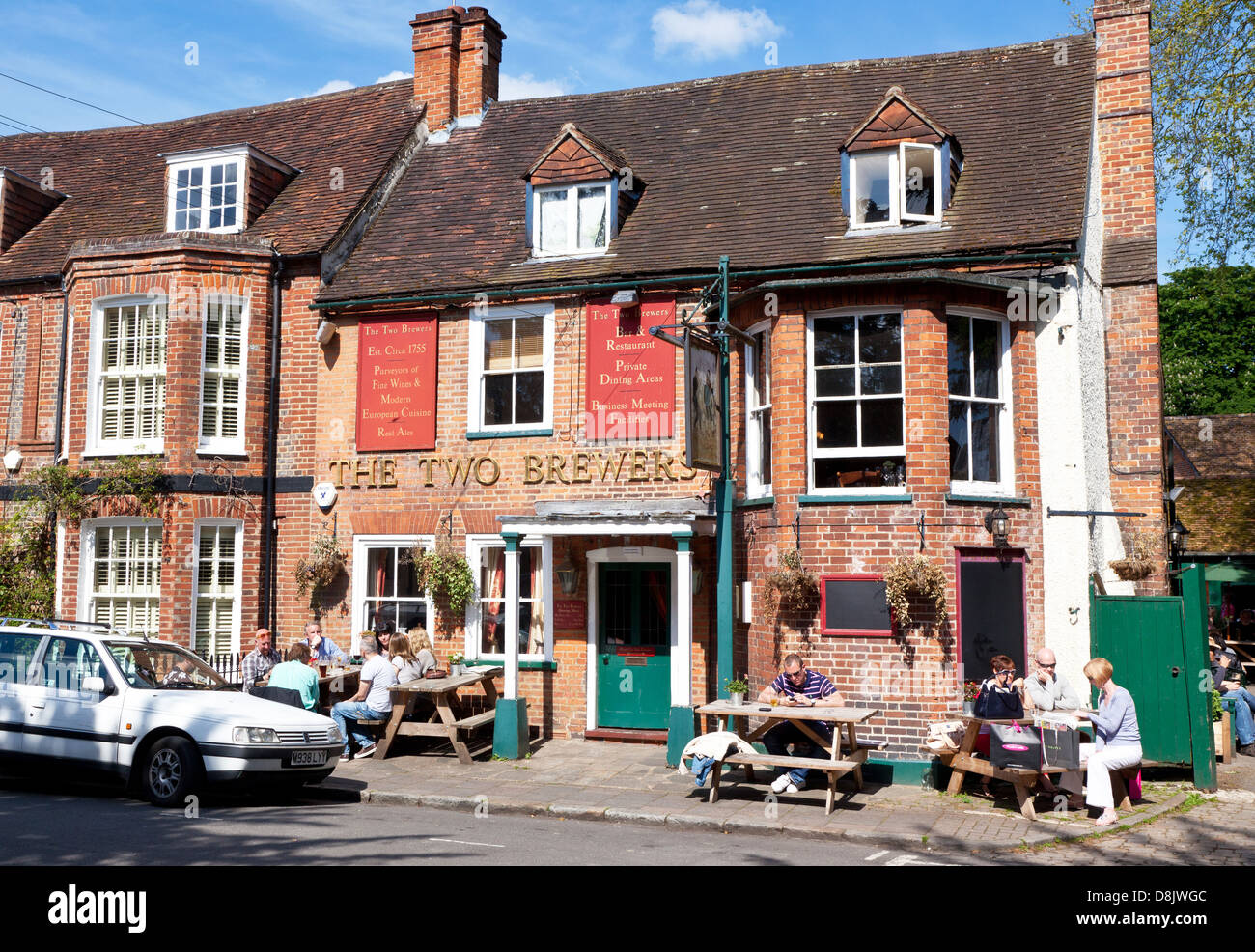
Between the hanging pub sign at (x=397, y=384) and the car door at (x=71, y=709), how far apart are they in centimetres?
551

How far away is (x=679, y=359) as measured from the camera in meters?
14.5

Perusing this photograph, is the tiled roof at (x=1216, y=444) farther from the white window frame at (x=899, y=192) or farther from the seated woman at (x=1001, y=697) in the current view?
the seated woman at (x=1001, y=697)

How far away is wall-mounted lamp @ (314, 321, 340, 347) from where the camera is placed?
15.8 meters

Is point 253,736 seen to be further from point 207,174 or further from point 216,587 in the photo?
point 207,174

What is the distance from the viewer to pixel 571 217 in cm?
1570

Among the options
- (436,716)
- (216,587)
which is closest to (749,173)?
(436,716)

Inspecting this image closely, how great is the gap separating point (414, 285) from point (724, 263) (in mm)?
5104

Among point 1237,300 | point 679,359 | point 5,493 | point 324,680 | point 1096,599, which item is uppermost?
point 1237,300

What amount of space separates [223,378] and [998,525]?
428 inches

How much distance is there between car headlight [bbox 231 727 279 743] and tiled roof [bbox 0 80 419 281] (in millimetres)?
8195

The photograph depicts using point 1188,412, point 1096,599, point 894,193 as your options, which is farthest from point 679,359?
point 1188,412

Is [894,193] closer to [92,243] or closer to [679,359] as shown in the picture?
[679,359]

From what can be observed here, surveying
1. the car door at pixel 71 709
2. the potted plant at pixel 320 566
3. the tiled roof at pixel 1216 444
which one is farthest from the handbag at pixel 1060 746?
the tiled roof at pixel 1216 444

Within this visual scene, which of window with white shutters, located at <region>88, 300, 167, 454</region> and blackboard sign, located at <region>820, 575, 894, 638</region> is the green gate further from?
window with white shutters, located at <region>88, 300, 167, 454</region>
